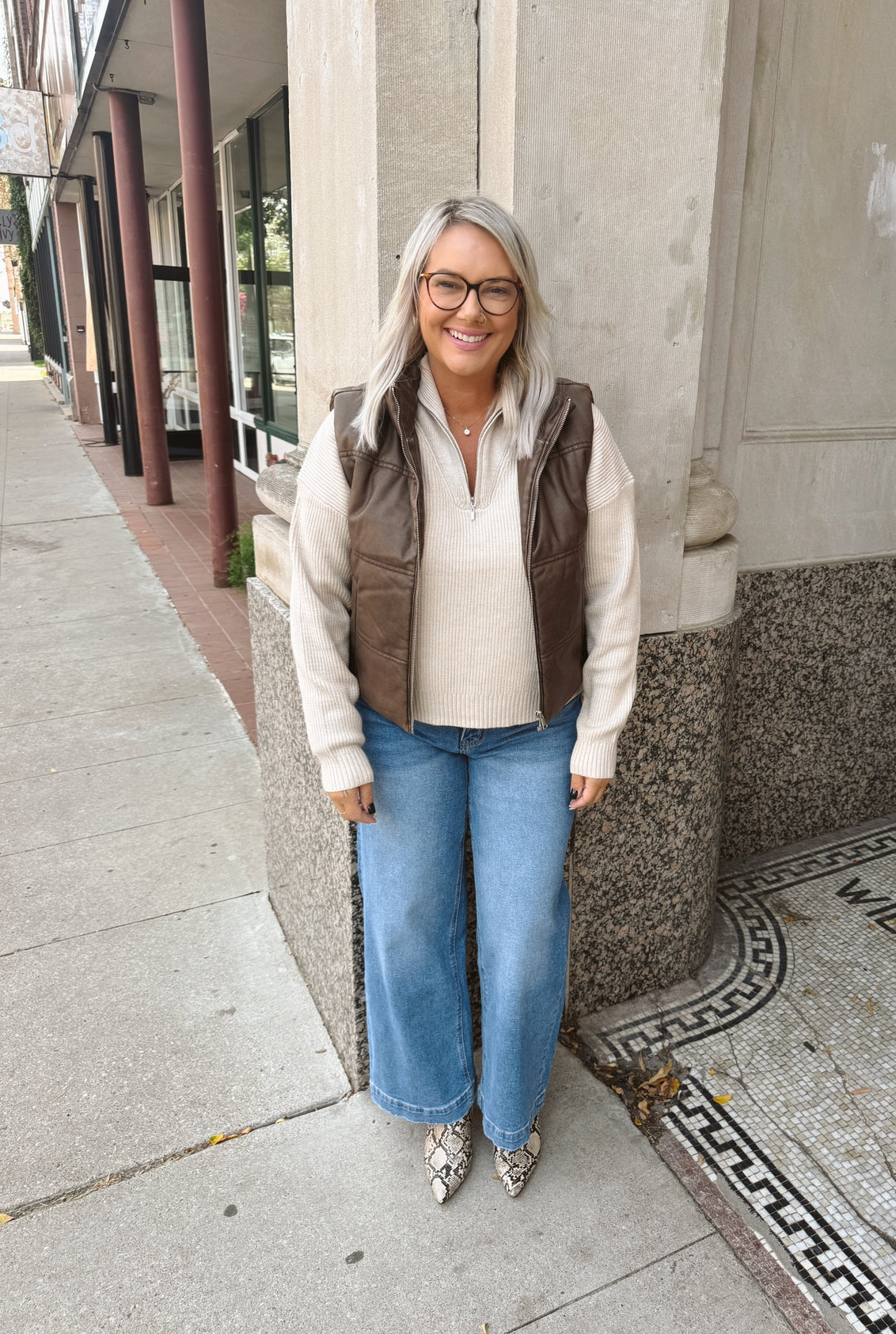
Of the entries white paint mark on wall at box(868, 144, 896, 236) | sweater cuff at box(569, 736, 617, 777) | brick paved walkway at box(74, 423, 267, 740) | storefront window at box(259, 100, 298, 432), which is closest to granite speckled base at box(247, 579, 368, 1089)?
sweater cuff at box(569, 736, 617, 777)

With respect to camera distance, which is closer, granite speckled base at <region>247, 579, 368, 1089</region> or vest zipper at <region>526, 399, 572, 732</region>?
vest zipper at <region>526, 399, 572, 732</region>

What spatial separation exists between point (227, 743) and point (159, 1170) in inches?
103

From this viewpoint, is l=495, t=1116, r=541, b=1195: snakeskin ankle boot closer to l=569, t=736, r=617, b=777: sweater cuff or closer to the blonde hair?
l=569, t=736, r=617, b=777: sweater cuff

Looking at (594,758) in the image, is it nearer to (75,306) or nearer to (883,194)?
(883,194)

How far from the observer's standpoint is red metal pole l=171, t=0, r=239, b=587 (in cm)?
652

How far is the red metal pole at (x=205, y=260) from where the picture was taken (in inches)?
257

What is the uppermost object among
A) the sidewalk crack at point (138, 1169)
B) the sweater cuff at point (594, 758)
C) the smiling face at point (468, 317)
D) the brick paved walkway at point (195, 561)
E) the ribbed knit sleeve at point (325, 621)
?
the smiling face at point (468, 317)

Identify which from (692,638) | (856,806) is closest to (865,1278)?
(692,638)

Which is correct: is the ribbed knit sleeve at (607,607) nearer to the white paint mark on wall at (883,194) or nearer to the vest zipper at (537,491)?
the vest zipper at (537,491)

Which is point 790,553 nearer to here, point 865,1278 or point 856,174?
point 856,174

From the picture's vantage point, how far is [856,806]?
13.2ft

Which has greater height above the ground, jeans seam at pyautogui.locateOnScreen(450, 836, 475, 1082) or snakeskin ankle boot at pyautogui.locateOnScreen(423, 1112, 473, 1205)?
jeans seam at pyautogui.locateOnScreen(450, 836, 475, 1082)

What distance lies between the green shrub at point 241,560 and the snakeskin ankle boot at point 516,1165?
5.39 metres

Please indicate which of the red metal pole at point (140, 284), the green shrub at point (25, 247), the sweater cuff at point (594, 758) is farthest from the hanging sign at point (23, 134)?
the sweater cuff at point (594, 758)
